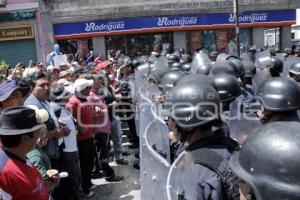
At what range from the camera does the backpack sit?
7.71 ft

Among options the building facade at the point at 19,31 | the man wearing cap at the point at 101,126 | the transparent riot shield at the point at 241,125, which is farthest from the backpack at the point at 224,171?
the building facade at the point at 19,31

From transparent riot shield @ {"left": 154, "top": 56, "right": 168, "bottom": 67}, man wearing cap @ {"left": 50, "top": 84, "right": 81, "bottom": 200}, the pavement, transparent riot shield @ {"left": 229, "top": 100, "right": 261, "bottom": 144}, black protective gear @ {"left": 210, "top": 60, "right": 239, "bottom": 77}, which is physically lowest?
the pavement

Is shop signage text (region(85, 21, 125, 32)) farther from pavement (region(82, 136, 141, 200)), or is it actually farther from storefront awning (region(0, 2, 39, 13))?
pavement (region(82, 136, 141, 200))

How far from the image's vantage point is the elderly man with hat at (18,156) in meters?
2.97

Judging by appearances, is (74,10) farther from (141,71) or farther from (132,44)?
(141,71)

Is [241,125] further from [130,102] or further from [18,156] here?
[130,102]

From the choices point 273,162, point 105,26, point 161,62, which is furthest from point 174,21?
point 273,162

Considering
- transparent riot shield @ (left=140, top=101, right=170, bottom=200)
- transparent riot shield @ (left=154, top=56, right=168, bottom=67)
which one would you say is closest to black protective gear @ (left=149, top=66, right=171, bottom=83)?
transparent riot shield @ (left=154, top=56, right=168, bottom=67)

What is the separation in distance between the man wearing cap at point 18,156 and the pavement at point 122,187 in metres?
3.36

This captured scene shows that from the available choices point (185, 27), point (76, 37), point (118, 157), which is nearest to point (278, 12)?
point (185, 27)

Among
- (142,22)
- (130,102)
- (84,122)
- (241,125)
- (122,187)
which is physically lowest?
(122,187)

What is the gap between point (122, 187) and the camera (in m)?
6.88

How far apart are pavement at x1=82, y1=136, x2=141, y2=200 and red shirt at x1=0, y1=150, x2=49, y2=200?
11.2 ft

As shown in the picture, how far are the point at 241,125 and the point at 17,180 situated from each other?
1.87 meters
